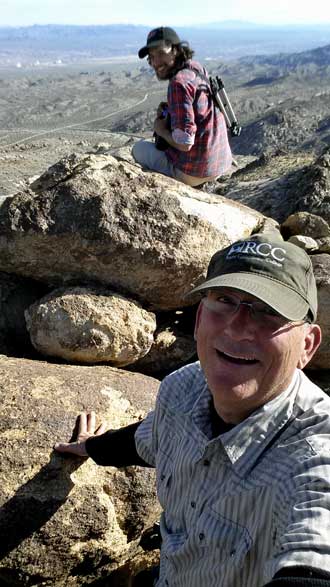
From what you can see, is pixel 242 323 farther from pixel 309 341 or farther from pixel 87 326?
pixel 87 326

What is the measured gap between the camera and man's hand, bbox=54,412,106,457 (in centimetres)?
379

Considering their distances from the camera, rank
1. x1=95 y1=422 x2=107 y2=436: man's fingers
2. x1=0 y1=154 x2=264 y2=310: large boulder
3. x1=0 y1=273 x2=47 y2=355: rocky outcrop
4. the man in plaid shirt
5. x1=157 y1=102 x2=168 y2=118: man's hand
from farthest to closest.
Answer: x1=157 y1=102 x2=168 y2=118: man's hand
the man in plaid shirt
x1=0 y1=273 x2=47 y2=355: rocky outcrop
x1=0 y1=154 x2=264 y2=310: large boulder
x1=95 y1=422 x2=107 y2=436: man's fingers

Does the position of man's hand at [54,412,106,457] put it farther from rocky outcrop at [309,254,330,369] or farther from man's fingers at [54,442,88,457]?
rocky outcrop at [309,254,330,369]

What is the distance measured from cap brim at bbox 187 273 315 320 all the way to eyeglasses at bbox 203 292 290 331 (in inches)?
1.4

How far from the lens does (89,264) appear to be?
187 inches

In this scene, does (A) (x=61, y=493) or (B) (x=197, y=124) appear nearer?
(A) (x=61, y=493)

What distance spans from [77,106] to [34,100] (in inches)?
380

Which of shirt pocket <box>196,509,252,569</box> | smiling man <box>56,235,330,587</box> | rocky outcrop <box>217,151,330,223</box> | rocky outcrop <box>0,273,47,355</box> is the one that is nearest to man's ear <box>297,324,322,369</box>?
smiling man <box>56,235,330,587</box>

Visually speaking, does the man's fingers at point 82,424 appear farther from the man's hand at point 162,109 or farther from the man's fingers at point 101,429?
the man's hand at point 162,109

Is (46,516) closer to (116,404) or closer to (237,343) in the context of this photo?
(116,404)

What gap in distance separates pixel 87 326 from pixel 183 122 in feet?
6.68

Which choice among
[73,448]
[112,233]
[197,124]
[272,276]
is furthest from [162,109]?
[272,276]

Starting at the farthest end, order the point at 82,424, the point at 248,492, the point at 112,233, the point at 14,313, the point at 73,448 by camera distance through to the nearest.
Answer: the point at 14,313, the point at 112,233, the point at 82,424, the point at 73,448, the point at 248,492

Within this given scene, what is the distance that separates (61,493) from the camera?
151 inches
